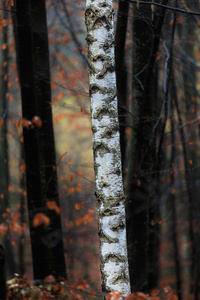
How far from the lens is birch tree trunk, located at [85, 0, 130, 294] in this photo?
373 centimetres

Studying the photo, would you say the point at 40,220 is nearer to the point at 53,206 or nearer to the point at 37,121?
the point at 53,206

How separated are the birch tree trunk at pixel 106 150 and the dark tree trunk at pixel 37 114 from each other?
271cm

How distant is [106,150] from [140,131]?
9.68 ft

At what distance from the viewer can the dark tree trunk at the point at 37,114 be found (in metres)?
6.45

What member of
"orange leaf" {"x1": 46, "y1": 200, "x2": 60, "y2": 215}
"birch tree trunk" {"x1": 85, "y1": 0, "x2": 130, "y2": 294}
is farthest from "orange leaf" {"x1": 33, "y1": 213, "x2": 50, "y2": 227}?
"birch tree trunk" {"x1": 85, "y1": 0, "x2": 130, "y2": 294}

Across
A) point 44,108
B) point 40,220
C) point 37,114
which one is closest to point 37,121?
point 37,114

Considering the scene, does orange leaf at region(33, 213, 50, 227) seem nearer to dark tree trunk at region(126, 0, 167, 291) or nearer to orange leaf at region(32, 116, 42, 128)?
dark tree trunk at region(126, 0, 167, 291)

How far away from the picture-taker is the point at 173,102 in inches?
400

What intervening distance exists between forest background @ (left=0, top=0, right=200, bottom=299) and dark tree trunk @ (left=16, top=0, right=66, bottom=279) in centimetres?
19

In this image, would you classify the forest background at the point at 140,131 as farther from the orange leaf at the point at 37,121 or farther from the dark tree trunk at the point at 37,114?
the dark tree trunk at the point at 37,114

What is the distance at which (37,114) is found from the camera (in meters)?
6.55

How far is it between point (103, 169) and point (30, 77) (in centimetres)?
347

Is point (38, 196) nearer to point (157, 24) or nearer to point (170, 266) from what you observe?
point (157, 24)

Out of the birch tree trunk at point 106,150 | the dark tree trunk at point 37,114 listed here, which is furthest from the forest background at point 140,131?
the birch tree trunk at point 106,150
